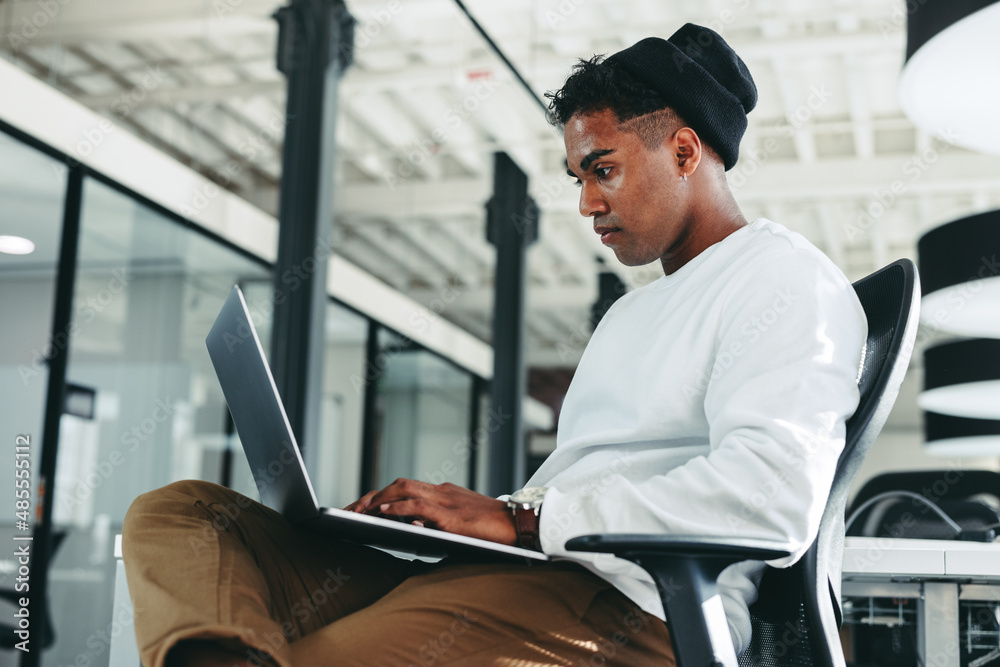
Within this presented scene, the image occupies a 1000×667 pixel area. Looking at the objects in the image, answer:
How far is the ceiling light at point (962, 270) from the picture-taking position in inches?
119

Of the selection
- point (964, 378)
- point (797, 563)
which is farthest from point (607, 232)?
point (964, 378)

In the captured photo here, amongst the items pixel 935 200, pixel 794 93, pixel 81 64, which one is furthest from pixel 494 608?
pixel 935 200

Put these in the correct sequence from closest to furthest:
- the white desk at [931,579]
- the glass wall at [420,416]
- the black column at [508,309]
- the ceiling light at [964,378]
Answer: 1. the white desk at [931,579]
2. the ceiling light at [964,378]
3. the black column at [508,309]
4. the glass wall at [420,416]

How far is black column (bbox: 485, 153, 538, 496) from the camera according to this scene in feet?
25.4

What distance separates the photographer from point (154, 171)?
16.5ft

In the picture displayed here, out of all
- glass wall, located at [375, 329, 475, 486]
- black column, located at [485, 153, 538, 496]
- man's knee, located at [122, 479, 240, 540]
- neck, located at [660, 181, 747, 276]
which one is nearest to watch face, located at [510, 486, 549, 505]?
man's knee, located at [122, 479, 240, 540]

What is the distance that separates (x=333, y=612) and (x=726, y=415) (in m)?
0.55

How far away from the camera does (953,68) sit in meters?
2.35

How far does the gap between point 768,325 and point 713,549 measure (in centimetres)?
34

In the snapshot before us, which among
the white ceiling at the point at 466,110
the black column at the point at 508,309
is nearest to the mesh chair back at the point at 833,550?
the white ceiling at the point at 466,110

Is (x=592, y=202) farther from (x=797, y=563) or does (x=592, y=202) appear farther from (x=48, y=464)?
(x=48, y=464)

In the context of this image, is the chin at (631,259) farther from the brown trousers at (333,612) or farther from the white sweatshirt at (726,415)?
the brown trousers at (333,612)

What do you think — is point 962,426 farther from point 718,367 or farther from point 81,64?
point 81,64

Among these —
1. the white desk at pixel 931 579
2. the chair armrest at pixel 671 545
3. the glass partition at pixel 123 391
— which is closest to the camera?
the chair armrest at pixel 671 545
